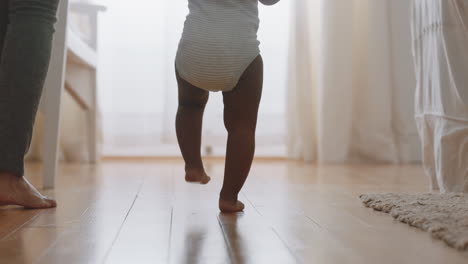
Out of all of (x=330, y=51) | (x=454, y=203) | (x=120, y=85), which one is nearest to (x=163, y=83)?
(x=120, y=85)

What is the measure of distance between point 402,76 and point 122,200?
1706 mm

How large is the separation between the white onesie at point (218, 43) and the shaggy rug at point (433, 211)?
1.24 ft

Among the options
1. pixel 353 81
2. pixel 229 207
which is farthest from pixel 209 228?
pixel 353 81

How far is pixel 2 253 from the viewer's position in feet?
2.60

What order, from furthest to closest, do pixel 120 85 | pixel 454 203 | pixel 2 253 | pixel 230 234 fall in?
pixel 120 85 → pixel 454 203 → pixel 230 234 → pixel 2 253

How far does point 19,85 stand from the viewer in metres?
1.19

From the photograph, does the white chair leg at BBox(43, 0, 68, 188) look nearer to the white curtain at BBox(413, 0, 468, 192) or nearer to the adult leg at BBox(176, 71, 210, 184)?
the adult leg at BBox(176, 71, 210, 184)

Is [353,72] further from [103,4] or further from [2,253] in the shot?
[2,253]

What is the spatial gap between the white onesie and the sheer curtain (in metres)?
1.65

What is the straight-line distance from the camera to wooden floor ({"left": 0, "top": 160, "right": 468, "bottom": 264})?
0.79 meters

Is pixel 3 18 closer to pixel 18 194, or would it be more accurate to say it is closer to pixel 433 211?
pixel 18 194

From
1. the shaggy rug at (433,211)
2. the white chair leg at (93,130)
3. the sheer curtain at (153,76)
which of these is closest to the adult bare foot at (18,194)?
the shaggy rug at (433,211)

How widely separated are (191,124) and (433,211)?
49 cm

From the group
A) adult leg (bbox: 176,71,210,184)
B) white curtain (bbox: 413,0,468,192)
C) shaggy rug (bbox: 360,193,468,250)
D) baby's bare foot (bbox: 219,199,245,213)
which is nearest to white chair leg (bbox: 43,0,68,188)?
adult leg (bbox: 176,71,210,184)
